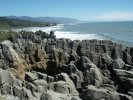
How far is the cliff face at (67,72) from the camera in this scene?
66.6 feet

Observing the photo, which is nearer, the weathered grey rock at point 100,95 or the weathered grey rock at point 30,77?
the weathered grey rock at point 100,95

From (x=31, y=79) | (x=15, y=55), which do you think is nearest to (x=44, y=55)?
→ (x=15, y=55)

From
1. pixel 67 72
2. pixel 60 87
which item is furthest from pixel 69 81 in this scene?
pixel 67 72

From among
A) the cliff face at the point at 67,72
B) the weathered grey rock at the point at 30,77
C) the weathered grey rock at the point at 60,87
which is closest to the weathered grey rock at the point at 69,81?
the cliff face at the point at 67,72

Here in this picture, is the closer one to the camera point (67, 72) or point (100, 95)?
point (100, 95)

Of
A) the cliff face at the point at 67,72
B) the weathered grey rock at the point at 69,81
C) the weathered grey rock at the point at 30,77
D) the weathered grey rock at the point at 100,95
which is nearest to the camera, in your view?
the weathered grey rock at the point at 100,95

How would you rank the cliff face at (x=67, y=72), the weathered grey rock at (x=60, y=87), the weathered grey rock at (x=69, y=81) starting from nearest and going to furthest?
the cliff face at (x=67, y=72), the weathered grey rock at (x=60, y=87), the weathered grey rock at (x=69, y=81)

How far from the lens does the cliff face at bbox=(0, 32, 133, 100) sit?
20312 mm

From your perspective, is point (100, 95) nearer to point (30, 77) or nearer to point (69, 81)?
point (69, 81)

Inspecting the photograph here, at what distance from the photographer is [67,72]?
79.5 feet

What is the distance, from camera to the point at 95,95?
19297 millimetres

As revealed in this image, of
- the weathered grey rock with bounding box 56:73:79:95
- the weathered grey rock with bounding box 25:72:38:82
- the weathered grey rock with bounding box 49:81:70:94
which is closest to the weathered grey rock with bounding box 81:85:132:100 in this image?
the weathered grey rock with bounding box 56:73:79:95

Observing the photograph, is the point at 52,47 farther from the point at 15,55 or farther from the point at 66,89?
the point at 66,89

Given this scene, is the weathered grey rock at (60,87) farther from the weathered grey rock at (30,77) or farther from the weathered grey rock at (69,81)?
the weathered grey rock at (30,77)
